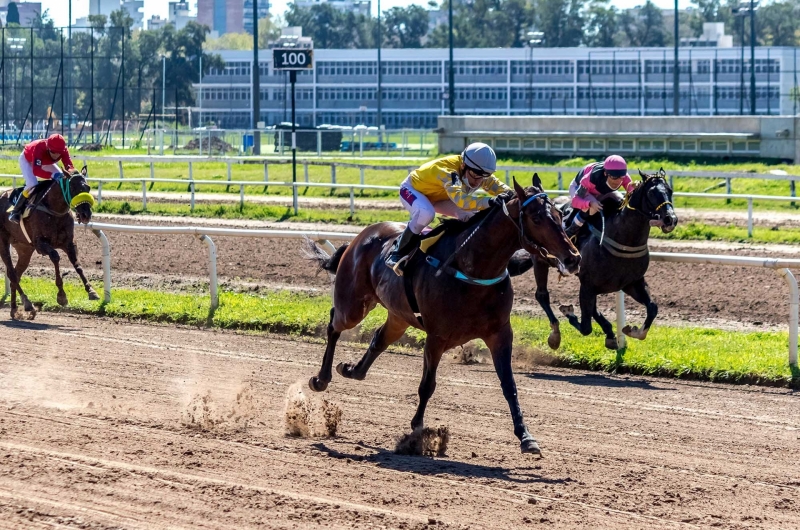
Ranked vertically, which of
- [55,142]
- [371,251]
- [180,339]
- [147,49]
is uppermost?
[147,49]

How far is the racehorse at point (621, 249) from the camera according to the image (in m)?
9.70

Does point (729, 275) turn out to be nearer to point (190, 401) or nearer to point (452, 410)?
point (452, 410)

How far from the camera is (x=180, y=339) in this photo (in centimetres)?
Answer: 1111

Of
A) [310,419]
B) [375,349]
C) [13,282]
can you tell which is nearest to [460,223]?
[375,349]

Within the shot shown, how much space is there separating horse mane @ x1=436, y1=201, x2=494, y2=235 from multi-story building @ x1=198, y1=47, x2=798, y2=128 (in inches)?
2249

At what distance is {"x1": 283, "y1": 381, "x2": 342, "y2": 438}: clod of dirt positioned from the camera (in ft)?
23.4

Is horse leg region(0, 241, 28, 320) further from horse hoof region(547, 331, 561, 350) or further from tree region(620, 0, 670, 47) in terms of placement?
tree region(620, 0, 670, 47)

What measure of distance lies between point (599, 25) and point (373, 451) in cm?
10063

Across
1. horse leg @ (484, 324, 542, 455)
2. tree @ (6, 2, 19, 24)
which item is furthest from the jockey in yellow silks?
tree @ (6, 2, 19, 24)

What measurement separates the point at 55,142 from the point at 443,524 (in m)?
8.88

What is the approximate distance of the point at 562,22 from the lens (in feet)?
336

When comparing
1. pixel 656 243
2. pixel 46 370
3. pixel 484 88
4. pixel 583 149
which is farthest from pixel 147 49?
pixel 46 370

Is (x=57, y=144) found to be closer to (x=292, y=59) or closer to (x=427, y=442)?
(x=427, y=442)

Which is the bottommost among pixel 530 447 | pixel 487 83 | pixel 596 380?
pixel 596 380
